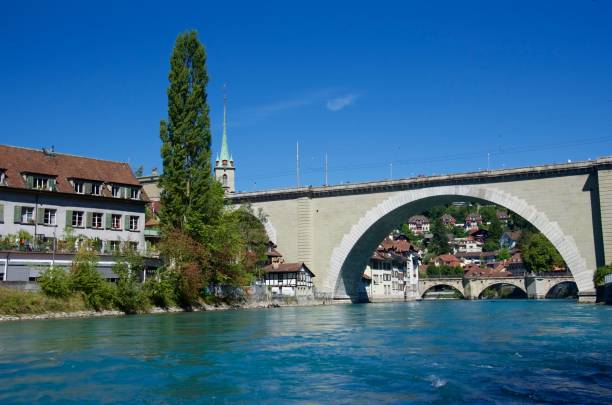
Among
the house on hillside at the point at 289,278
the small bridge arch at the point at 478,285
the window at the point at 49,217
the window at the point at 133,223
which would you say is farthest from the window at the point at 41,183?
the small bridge arch at the point at 478,285

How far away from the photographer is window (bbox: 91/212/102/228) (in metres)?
42.1

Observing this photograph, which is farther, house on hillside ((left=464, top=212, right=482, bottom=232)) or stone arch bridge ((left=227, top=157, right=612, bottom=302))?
house on hillside ((left=464, top=212, right=482, bottom=232))

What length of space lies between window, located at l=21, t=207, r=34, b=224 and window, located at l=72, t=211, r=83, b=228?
2.48 m

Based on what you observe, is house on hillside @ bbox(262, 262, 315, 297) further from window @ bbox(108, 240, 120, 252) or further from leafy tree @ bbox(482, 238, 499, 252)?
leafy tree @ bbox(482, 238, 499, 252)

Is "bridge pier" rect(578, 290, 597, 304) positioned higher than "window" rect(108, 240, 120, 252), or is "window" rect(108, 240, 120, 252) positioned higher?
"window" rect(108, 240, 120, 252)

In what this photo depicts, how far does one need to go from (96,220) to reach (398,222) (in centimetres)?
2689

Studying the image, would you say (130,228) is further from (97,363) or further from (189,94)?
(97,363)

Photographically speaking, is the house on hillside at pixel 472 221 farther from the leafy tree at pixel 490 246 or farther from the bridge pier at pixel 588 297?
the bridge pier at pixel 588 297

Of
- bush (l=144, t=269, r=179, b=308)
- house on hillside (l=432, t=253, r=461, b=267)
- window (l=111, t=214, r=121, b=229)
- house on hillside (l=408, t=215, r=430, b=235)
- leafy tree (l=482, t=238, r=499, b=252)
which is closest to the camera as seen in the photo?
bush (l=144, t=269, r=179, b=308)

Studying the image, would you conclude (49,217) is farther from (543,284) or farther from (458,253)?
(458,253)

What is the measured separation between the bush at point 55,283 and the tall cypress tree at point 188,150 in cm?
811

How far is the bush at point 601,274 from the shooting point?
140ft

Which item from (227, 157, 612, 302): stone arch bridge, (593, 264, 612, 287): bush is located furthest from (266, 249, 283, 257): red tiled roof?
(593, 264, 612, 287): bush

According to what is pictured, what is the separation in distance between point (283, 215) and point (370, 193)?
27.8 ft
